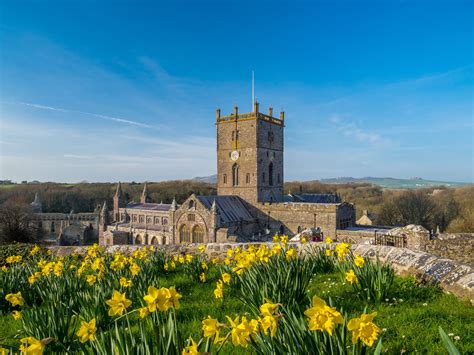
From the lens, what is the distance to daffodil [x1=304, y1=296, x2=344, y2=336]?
2035mm

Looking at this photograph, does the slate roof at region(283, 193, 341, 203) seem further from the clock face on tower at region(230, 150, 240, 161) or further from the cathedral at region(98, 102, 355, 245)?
the clock face on tower at region(230, 150, 240, 161)

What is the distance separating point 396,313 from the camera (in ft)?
14.3

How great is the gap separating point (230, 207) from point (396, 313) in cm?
3081

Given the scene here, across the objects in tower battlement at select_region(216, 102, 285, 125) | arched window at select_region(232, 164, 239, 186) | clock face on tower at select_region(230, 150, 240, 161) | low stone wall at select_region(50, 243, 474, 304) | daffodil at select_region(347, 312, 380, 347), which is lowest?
low stone wall at select_region(50, 243, 474, 304)

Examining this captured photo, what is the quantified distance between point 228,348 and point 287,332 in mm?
1413

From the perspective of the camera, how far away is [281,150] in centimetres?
4084

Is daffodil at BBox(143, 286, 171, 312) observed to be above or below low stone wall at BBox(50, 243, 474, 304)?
above

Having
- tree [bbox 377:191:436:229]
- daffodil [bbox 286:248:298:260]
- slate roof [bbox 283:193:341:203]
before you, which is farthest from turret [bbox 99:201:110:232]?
daffodil [bbox 286:248:298:260]

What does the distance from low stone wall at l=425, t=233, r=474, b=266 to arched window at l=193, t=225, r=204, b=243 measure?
Result: 22.8m

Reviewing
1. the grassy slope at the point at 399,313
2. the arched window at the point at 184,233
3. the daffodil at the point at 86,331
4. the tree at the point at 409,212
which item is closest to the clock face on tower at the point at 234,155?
the arched window at the point at 184,233

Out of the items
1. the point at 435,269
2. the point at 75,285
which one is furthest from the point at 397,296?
the point at 75,285

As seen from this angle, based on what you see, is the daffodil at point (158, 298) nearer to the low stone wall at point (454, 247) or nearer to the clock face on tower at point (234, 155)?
the low stone wall at point (454, 247)

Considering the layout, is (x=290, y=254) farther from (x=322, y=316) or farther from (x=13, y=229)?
(x=13, y=229)

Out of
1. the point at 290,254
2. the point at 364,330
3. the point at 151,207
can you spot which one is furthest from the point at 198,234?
the point at 364,330
